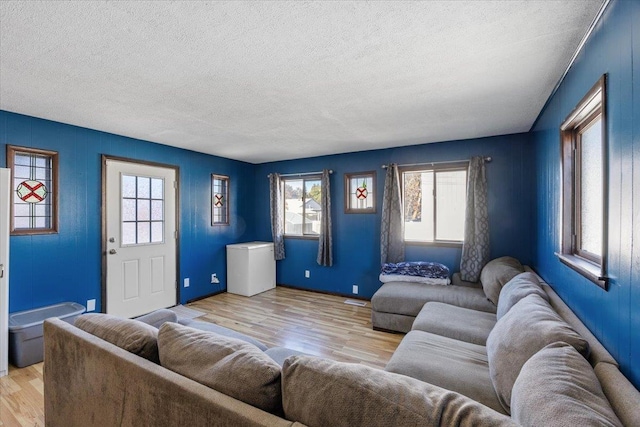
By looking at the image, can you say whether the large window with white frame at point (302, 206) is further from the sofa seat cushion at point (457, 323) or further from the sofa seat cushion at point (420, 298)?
the sofa seat cushion at point (457, 323)

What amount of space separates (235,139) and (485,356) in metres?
3.53

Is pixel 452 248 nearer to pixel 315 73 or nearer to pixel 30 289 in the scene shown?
pixel 315 73

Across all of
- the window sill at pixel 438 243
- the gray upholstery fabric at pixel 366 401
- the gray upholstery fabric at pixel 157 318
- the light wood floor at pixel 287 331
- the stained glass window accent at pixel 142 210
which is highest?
the stained glass window accent at pixel 142 210

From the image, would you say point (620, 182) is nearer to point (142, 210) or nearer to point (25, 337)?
point (25, 337)

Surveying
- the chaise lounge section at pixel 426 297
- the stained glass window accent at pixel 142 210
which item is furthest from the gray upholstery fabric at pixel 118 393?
the chaise lounge section at pixel 426 297

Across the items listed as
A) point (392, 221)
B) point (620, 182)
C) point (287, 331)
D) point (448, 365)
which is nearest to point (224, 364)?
point (448, 365)

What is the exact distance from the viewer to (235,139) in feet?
12.8

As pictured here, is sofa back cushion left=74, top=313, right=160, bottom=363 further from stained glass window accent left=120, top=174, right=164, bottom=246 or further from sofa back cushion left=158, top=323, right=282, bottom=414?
stained glass window accent left=120, top=174, right=164, bottom=246

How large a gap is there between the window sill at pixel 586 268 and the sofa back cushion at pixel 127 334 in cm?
206

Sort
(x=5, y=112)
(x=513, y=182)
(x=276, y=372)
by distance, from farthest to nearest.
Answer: (x=513, y=182) → (x=5, y=112) → (x=276, y=372)

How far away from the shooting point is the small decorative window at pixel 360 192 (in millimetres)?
4578

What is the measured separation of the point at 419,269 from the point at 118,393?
11.2 feet

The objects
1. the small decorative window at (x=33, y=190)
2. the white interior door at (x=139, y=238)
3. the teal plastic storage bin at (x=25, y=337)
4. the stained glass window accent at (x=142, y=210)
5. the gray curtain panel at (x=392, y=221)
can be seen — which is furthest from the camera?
the gray curtain panel at (x=392, y=221)

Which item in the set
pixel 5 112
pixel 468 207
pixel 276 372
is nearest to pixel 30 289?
pixel 5 112
